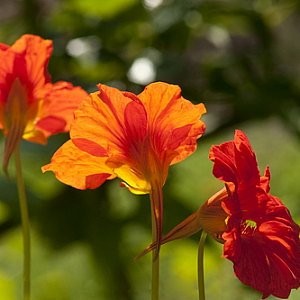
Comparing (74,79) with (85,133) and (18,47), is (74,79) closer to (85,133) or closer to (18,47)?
(18,47)

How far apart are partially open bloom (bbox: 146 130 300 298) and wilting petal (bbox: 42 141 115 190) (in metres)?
0.06

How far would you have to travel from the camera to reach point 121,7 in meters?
1.06

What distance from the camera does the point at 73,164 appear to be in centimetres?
45

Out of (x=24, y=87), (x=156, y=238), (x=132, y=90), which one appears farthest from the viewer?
(x=132, y=90)

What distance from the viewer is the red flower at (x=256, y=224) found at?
41cm

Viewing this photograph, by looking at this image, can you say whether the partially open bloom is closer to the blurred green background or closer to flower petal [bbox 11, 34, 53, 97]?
flower petal [bbox 11, 34, 53, 97]

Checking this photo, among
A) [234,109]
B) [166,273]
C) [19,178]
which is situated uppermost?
[19,178]

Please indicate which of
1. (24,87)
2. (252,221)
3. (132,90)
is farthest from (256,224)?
(132,90)

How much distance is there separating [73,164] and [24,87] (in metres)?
0.11

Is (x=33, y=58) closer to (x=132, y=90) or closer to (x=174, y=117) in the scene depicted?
(x=174, y=117)

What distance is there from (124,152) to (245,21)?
760 mm

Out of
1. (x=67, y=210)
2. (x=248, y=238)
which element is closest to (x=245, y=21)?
(x=67, y=210)

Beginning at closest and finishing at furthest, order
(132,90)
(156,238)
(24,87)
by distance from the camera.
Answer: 1. (156,238)
2. (24,87)
3. (132,90)

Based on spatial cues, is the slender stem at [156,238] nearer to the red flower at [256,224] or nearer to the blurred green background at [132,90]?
the red flower at [256,224]
